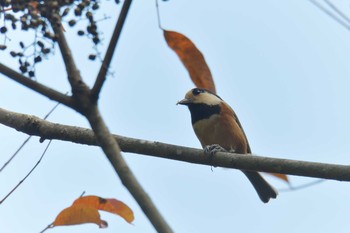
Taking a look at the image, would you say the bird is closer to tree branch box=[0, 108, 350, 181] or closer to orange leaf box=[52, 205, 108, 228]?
tree branch box=[0, 108, 350, 181]

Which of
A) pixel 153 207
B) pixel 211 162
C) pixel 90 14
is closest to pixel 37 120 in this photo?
pixel 211 162

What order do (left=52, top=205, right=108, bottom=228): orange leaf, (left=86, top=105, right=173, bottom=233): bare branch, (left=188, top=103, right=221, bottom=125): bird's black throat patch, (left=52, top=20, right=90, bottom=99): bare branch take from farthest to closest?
(left=188, top=103, right=221, bottom=125): bird's black throat patch < (left=52, top=205, right=108, bottom=228): orange leaf < (left=52, top=20, right=90, bottom=99): bare branch < (left=86, top=105, right=173, bottom=233): bare branch

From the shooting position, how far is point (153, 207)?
2.09 metres

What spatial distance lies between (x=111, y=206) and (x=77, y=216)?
27 cm

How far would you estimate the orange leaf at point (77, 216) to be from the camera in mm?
2633

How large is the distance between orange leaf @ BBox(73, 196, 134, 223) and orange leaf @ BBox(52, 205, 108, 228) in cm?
10

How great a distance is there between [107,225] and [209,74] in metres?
0.81

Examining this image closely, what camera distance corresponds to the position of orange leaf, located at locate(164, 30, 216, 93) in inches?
119

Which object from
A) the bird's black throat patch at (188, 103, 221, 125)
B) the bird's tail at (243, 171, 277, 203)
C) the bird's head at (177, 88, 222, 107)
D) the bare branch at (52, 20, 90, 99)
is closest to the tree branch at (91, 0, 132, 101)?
the bare branch at (52, 20, 90, 99)

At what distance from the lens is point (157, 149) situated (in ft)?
12.3

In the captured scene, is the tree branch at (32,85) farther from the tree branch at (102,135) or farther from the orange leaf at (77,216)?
the orange leaf at (77,216)

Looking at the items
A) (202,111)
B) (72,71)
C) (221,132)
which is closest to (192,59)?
(72,71)

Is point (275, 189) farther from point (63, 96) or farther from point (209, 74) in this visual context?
point (63, 96)

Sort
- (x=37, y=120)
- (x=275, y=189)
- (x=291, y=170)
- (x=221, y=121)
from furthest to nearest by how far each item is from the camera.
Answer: (x=275, y=189), (x=221, y=121), (x=37, y=120), (x=291, y=170)
